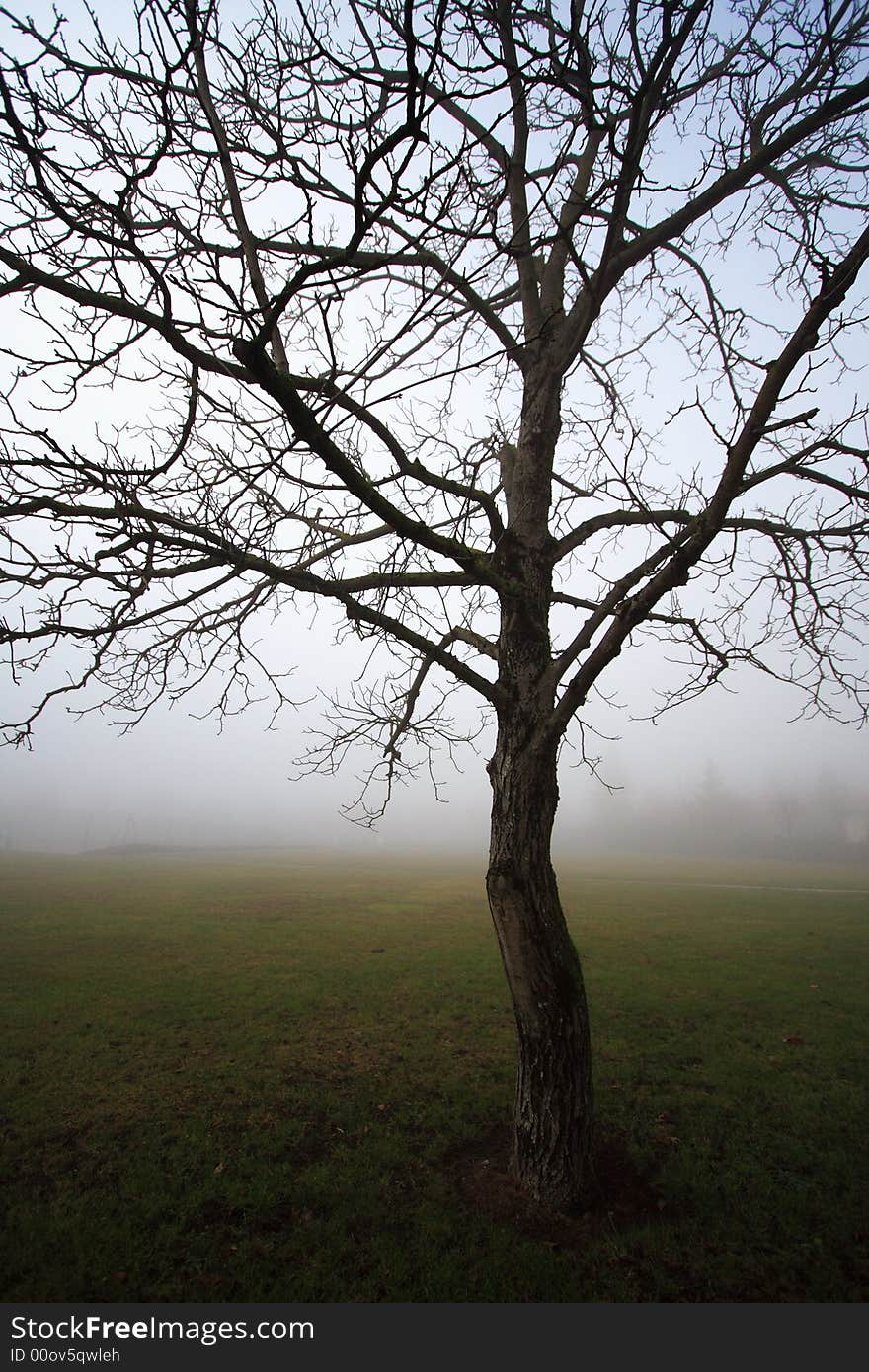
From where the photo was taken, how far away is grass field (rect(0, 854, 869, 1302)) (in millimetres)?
4344

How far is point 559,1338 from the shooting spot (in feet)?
12.6

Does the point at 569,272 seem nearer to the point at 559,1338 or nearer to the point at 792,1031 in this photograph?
the point at 559,1338

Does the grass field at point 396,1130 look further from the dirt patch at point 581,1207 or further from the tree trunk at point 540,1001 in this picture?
the tree trunk at point 540,1001

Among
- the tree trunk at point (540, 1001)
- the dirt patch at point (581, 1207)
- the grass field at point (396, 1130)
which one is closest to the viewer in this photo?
the grass field at point (396, 1130)

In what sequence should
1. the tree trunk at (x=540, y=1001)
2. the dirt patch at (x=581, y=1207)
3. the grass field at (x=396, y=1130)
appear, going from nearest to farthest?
the grass field at (x=396, y=1130) < the dirt patch at (x=581, y=1207) < the tree trunk at (x=540, y=1001)

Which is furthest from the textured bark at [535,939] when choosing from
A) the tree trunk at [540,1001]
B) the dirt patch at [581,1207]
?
the dirt patch at [581,1207]

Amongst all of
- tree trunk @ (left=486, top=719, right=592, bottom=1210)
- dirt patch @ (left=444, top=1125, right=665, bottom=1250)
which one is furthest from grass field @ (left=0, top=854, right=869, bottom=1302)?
tree trunk @ (left=486, top=719, right=592, bottom=1210)

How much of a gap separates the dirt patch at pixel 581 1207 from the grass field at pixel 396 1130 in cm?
3

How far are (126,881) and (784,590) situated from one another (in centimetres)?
3640

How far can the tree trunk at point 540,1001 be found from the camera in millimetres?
4895

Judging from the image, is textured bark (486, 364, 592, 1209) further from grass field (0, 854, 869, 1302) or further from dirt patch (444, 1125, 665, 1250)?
grass field (0, 854, 869, 1302)

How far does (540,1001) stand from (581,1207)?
1.69m

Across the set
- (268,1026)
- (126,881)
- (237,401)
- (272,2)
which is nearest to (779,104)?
(272,2)

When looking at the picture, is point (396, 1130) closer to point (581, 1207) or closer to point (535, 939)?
point (581, 1207)
